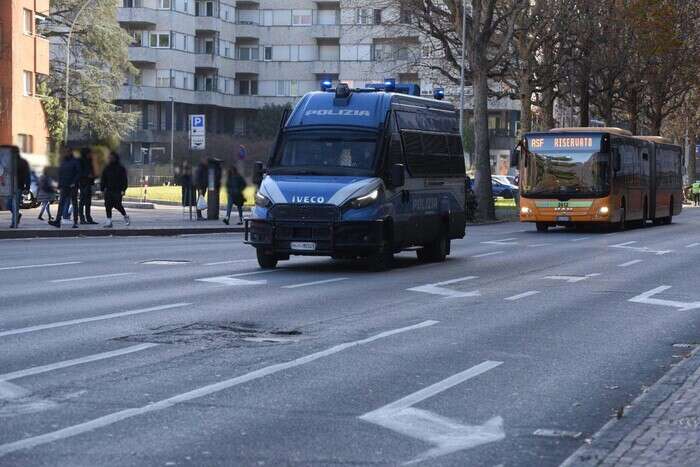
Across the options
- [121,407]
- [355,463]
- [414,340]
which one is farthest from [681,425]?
[414,340]

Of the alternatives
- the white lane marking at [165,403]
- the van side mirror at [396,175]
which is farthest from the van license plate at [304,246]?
the white lane marking at [165,403]

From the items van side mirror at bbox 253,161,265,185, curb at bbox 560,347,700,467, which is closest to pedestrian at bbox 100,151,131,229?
van side mirror at bbox 253,161,265,185

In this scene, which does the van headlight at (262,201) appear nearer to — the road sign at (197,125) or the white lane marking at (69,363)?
the white lane marking at (69,363)

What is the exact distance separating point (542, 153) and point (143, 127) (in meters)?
65.4

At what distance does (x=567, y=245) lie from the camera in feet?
116

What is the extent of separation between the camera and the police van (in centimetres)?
2262

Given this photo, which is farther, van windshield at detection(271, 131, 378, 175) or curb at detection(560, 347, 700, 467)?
van windshield at detection(271, 131, 378, 175)

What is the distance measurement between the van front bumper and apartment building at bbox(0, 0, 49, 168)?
38979mm

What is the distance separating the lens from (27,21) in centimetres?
6625

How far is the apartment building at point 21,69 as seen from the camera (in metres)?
63.1

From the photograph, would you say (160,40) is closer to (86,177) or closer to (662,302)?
(86,177)

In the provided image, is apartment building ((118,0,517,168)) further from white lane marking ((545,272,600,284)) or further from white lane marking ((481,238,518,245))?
white lane marking ((545,272,600,284))

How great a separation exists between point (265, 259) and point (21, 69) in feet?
146

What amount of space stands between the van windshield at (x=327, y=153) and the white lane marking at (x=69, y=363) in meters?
11.1
